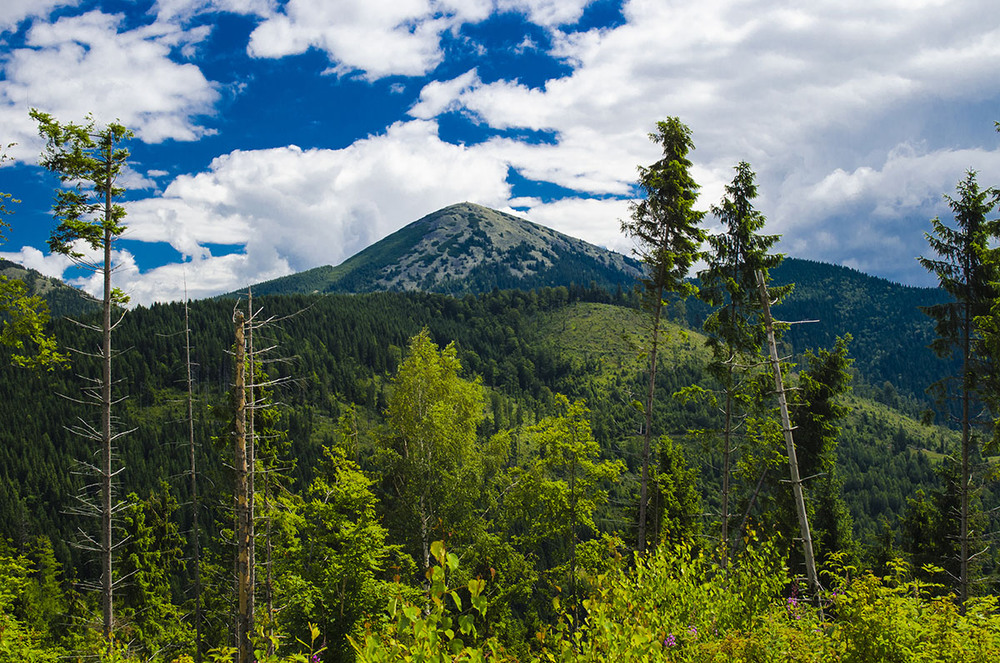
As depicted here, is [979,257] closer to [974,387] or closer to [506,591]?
[974,387]

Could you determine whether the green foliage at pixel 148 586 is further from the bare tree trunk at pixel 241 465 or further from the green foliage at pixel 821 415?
the green foliage at pixel 821 415

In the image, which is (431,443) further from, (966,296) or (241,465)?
(966,296)

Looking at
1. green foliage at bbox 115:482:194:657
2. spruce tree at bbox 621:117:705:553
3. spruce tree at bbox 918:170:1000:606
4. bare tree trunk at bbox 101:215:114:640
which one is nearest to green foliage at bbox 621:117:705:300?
spruce tree at bbox 621:117:705:553

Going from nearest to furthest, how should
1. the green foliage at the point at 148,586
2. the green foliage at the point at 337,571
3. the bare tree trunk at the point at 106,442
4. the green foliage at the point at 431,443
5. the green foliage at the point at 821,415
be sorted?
the bare tree trunk at the point at 106,442, the green foliage at the point at 337,571, the green foliage at the point at 431,443, the green foliage at the point at 821,415, the green foliage at the point at 148,586

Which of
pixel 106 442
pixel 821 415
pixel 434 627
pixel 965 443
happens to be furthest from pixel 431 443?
pixel 434 627

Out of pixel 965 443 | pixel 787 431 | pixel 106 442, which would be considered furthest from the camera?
pixel 965 443

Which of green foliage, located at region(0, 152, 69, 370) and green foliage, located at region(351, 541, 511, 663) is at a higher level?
green foliage, located at region(0, 152, 69, 370)

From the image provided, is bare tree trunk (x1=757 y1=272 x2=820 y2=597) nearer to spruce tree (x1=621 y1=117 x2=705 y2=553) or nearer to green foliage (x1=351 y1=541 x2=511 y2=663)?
spruce tree (x1=621 y1=117 x2=705 y2=553)

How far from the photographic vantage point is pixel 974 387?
1611 cm

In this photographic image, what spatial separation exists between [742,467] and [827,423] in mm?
6981

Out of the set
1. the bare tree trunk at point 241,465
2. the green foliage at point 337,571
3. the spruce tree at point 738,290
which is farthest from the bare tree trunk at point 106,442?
the spruce tree at point 738,290

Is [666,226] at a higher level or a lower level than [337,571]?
higher

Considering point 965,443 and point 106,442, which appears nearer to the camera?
point 106,442

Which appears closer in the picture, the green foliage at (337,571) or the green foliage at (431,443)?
the green foliage at (337,571)
